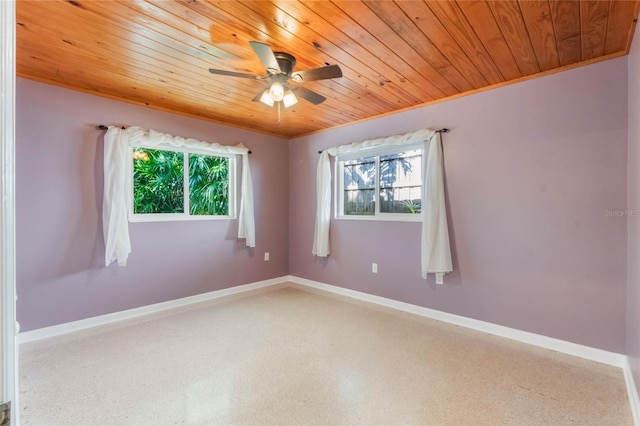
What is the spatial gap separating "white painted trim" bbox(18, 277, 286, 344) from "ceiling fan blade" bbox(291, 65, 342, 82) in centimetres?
289

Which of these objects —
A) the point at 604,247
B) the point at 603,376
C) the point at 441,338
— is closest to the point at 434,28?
the point at 604,247

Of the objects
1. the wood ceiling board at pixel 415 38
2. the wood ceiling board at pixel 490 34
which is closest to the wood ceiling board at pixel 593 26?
the wood ceiling board at pixel 490 34

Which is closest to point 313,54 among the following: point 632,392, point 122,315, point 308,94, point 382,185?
point 308,94

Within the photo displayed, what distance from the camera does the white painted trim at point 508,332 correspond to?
7.63ft

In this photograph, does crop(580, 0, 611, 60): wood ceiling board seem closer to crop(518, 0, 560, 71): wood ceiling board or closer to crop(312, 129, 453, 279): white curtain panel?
crop(518, 0, 560, 71): wood ceiling board

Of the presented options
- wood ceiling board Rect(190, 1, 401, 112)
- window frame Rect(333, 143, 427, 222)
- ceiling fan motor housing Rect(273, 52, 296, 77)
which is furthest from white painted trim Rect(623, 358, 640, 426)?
ceiling fan motor housing Rect(273, 52, 296, 77)

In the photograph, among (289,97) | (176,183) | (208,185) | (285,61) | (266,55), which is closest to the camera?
(266,55)

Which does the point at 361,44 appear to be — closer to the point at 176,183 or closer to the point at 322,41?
the point at 322,41

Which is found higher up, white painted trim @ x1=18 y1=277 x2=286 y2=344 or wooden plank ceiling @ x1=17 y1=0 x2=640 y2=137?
wooden plank ceiling @ x1=17 y1=0 x2=640 y2=137

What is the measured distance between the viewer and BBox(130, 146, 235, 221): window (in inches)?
135

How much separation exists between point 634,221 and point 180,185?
417cm

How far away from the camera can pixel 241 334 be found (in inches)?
111

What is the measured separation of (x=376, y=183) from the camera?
12.6ft

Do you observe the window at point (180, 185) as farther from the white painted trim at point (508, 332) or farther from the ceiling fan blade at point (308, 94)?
the white painted trim at point (508, 332)
